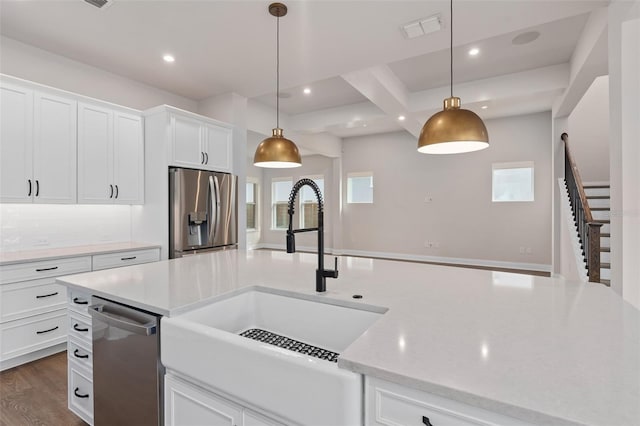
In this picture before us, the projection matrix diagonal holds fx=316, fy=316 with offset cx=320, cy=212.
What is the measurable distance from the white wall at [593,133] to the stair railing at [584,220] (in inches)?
55.1

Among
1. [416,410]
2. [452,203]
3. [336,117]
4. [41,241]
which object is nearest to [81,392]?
[416,410]

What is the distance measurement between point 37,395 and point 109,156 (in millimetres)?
2244

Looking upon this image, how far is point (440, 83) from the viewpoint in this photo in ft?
15.9

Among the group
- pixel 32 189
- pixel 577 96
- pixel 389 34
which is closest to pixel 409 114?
pixel 577 96

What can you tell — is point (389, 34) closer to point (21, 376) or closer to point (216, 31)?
point (216, 31)

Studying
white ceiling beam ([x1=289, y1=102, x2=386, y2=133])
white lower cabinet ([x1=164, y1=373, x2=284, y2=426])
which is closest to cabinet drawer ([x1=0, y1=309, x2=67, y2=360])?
white lower cabinet ([x1=164, y1=373, x2=284, y2=426])

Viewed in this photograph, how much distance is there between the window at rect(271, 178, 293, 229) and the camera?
9.32 metres

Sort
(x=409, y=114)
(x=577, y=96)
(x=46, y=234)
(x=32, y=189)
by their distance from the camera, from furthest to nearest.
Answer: (x=409, y=114) → (x=577, y=96) → (x=46, y=234) → (x=32, y=189)

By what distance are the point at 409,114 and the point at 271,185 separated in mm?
5144

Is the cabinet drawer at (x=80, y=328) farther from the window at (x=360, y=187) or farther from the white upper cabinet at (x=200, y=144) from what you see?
the window at (x=360, y=187)

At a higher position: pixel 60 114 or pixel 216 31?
pixel 216 31

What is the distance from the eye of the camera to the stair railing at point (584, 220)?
2885 millimetres

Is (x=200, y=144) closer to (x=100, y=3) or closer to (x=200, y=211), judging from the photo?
(x=200, y=211)

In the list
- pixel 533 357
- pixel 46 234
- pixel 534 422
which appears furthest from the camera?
pixel 46 234
